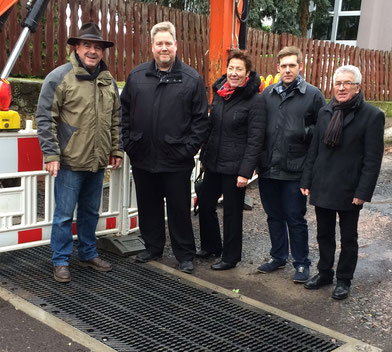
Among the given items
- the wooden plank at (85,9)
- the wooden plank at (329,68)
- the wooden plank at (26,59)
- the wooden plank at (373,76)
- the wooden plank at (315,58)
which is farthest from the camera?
the wooden plank at (373,76)

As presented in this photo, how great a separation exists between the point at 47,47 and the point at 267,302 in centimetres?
531

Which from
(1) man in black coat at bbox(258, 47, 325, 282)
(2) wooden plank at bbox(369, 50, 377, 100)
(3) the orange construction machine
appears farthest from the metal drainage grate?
(2) wooden plank at bbox(369, 50, 377, 100)

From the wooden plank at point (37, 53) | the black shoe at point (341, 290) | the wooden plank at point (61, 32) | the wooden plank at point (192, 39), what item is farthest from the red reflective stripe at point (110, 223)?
the wooden plank at point (192, 39)

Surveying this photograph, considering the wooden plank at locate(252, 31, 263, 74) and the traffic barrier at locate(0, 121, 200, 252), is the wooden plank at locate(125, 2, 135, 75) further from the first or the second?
the traffic barrier at locate(0, 121, 200, 252)

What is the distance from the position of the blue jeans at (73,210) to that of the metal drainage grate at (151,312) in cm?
22

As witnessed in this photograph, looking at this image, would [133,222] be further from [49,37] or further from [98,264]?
[49,37]

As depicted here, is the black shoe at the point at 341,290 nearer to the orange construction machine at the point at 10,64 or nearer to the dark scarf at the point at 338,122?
the dark scarf at the point at 338,122

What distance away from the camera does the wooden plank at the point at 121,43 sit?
823 centimetres

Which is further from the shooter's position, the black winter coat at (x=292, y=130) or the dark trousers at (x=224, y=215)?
the dark trousers at (x=224, y=215)

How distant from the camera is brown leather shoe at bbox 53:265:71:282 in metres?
4.07

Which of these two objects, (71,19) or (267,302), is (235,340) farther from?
(71,19)

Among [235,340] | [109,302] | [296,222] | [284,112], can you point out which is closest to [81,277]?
[109,302]

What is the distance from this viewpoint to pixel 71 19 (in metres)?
7.61

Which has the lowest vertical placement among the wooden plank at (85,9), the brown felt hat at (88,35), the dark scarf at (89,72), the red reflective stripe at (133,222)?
the red reflective stripe at (133,222)
